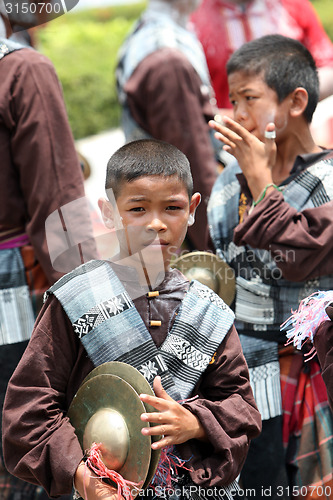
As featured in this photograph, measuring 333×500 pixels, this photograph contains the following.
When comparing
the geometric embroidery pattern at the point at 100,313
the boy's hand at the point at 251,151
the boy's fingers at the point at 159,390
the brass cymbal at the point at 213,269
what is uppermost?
the boy's hand at the point at 251,151

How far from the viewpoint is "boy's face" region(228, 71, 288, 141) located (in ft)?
10.3

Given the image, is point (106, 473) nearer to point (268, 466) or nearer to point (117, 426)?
point (117, 426)

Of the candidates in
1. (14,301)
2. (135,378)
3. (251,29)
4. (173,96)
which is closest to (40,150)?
(14,301)

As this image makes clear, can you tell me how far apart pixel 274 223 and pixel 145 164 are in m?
0.64

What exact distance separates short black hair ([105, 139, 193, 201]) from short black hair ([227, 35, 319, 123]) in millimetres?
836

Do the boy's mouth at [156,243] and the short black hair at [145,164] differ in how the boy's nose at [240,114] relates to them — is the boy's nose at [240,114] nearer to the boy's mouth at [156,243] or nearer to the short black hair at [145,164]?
the short black hair at [145,164]

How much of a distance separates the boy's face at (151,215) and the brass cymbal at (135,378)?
1.36 feet

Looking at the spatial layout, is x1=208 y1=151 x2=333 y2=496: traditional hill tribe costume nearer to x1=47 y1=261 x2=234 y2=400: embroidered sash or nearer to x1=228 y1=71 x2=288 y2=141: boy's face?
x1=228 y1=71 x2=288 y2=141: boy's face

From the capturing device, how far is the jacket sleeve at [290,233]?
2.84 metres

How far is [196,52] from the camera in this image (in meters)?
4.66

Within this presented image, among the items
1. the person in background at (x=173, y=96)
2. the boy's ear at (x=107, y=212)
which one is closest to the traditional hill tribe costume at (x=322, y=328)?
the boy's ear at (x=107, y=212)

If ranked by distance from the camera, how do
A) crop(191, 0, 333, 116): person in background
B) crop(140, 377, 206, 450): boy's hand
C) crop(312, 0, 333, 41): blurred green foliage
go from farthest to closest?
crop(312, 0, 333, 41): blurred green foliage
crop(191, 0, 333, 116): person in background
crop(140, 377, 206, 450): boy's hand

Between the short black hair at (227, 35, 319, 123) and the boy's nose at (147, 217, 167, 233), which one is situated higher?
the short black hair at (227, 35, 319, 123)

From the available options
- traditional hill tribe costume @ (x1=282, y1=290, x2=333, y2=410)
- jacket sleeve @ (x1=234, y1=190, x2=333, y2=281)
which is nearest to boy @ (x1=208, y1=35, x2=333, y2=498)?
jacket sleeve @ (x1=234, y1=190, x2=333, y2=281)
